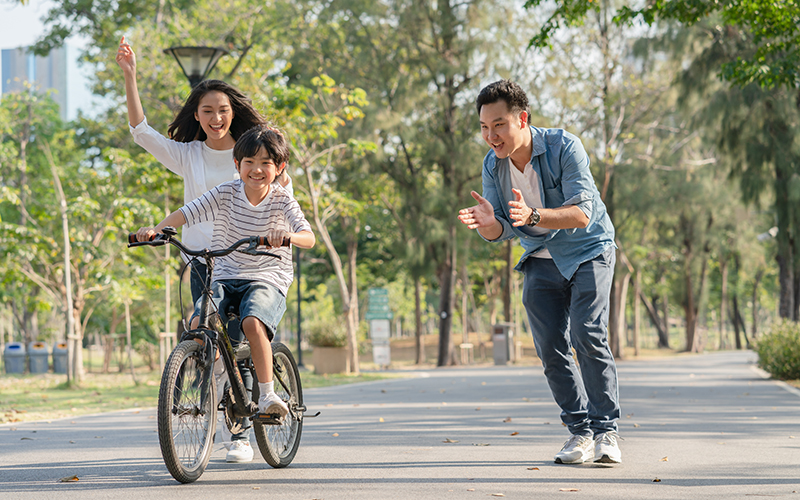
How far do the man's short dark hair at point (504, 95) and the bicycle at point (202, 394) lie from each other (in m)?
1.37

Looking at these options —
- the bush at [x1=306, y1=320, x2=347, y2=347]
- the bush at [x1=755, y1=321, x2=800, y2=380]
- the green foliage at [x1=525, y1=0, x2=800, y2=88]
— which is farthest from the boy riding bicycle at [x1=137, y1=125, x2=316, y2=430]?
the bush at [x1=306, y1=320, x2=347, y2=347]

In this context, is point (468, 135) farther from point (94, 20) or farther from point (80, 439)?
point (80, 439)

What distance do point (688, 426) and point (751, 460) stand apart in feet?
7.27

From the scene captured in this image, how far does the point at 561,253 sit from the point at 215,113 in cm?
208

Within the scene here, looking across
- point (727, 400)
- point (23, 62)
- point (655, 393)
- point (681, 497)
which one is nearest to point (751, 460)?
point (681, 497)

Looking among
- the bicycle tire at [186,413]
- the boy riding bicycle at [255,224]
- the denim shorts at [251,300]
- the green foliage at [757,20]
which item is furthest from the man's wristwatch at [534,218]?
the green foliage at [757,20]

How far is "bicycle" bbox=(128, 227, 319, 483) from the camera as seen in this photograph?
12.9 feet

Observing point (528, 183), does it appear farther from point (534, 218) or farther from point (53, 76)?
point (53, 76)

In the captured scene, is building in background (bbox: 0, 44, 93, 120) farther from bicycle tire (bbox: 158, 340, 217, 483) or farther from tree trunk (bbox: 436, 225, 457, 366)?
bicycle tire (bbox: 158, 340, 217, 483)

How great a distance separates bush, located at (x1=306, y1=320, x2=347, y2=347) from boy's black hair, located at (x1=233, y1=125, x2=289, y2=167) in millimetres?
16415

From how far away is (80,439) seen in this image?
20.9 ft

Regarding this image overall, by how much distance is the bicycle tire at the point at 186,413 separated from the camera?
3895 mm

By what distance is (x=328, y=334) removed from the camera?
20938 mm

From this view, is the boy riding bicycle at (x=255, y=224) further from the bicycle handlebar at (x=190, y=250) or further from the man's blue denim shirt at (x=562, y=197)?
the man's blue denim shirt at (x=562, y=197)
